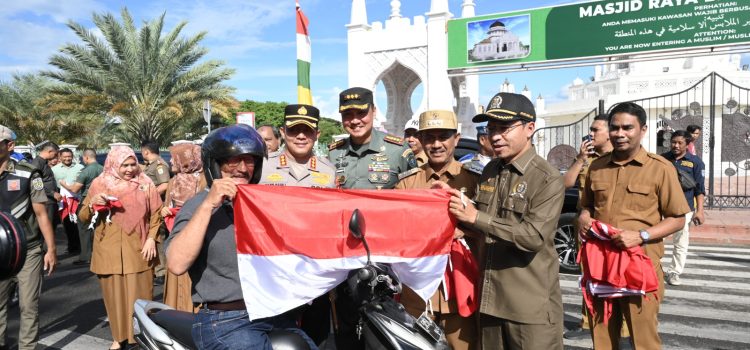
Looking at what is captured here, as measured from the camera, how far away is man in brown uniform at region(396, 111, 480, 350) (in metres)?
3.40

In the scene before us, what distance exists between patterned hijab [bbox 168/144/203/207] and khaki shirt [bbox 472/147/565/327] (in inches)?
136

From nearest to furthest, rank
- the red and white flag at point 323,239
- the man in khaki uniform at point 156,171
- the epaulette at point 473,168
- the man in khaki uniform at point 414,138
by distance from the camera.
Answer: the red and white flag at point 323,239 → the epaulette at point 473,168 → the man in khaki uniform at point 414,138 → the man in khaki uniform at point 156,171

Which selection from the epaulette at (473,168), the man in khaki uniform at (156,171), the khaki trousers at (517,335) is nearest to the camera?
the khaki trousers at (517,335)

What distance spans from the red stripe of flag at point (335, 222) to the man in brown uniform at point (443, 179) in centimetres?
27

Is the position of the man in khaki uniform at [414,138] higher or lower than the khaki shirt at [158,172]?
higher

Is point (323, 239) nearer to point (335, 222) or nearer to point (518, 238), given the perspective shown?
point (335, 222)

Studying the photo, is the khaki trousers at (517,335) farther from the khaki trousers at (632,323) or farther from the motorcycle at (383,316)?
the khaki trousers at (632,323)

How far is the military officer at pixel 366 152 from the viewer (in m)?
4.21

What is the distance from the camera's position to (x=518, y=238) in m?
2.73

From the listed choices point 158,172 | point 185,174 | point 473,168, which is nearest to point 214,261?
point 473,168

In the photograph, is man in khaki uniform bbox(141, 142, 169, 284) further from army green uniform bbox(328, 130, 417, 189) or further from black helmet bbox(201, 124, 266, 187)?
black helmet bbox(201, 124, 266, 187)

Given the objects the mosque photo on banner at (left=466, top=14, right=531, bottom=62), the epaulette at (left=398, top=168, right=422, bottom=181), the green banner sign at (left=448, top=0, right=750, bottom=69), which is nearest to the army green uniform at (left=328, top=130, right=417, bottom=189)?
the epaulette at (left=398, top=168, right=422, bottom=181)

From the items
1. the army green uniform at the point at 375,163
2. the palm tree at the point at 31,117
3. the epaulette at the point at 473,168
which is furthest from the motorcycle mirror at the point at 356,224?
the palm tree at the point at 31,117

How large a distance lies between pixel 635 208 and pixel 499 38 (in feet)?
55.0
